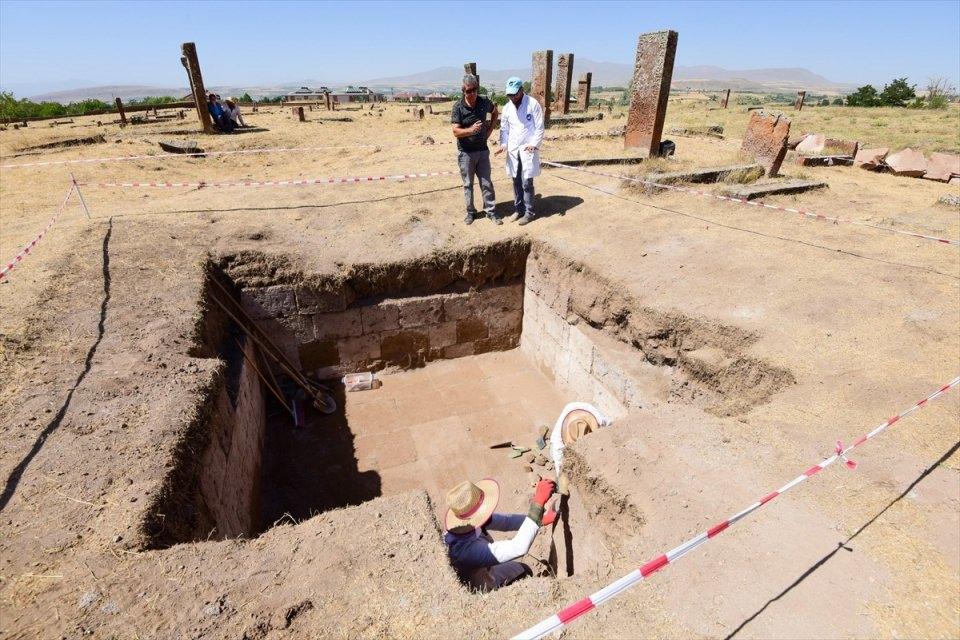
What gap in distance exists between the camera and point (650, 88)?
9586 mm

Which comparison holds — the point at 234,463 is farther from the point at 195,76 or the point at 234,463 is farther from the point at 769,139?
the point at 195,76

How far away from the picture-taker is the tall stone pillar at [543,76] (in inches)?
617

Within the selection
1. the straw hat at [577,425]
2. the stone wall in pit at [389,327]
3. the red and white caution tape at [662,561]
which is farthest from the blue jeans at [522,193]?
the red and white caution tape at [662,561]

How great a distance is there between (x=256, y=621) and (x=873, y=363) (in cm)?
455

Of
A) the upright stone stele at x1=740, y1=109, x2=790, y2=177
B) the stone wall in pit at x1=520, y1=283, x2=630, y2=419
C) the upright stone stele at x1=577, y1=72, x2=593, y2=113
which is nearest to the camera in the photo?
the stone wall in pit at x1=520, y1=283, x2=630, y2=419

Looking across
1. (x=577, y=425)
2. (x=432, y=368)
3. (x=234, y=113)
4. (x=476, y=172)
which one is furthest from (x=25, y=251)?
(x=234, y=113)

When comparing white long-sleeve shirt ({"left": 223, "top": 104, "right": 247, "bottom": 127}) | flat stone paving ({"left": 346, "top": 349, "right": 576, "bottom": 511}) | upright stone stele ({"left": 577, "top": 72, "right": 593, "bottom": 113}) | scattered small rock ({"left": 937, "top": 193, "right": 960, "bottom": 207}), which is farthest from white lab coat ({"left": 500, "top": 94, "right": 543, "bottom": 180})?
upright stone stele ({"left": 577, "top": 72, "right": 593, "bottom": 113})

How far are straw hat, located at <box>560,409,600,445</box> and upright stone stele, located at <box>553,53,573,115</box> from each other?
16729mm

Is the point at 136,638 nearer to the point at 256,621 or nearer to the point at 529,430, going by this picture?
the point at 256,621

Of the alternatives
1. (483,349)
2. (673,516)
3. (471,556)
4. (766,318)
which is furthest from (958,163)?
(471,556)

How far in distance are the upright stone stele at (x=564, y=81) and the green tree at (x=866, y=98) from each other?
66.7ft

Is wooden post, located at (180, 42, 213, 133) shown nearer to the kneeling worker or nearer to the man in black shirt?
the man in black shirt

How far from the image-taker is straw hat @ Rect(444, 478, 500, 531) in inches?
141

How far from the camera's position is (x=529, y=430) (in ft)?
20.1
